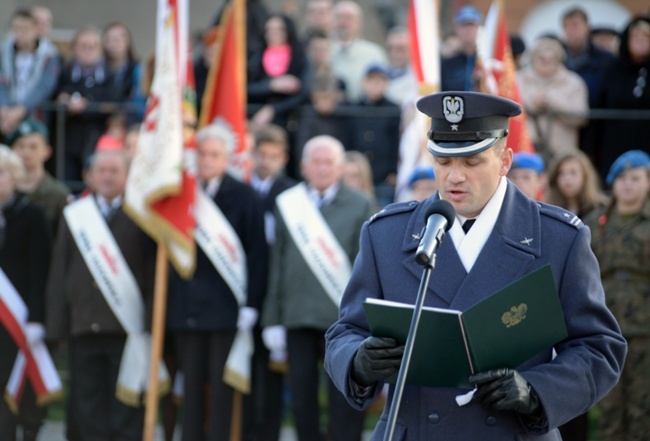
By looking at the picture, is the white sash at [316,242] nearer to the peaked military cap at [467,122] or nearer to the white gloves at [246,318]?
the white gloves at [246,318]

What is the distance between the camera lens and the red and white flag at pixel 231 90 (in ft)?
31.4

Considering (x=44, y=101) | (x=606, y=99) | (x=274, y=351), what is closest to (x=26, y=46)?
(x=44, y=101)

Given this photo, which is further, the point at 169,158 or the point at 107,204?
the point at 107,204

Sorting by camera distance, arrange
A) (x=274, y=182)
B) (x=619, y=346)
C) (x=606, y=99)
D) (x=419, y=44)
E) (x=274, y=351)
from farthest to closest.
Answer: (x=606, y=99), (x=419, y=44), (x=274, y=182), (x=274, y=351), (x=619, y=346)

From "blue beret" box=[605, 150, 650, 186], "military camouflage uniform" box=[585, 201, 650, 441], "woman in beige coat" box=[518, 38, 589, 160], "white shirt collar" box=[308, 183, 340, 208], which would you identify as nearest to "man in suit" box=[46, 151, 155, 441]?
"white shirt collar" box=[308, 183, 340, 208]

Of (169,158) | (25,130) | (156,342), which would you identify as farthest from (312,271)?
(25,130)

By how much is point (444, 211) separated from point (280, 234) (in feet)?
17.4

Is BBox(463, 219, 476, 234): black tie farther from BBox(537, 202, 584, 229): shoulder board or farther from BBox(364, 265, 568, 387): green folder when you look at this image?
BBox(364, 265, 568, 387): green folder

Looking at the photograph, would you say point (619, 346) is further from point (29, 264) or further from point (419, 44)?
point (419, 44)

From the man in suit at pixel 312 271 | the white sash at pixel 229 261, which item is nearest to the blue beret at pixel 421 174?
the man in suit at pixel 312 271

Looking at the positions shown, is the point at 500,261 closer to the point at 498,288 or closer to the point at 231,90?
the point at 498,288

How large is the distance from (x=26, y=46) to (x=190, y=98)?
2746 mm

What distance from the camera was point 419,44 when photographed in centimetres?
1029

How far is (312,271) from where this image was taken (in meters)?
Answer: 8.60
